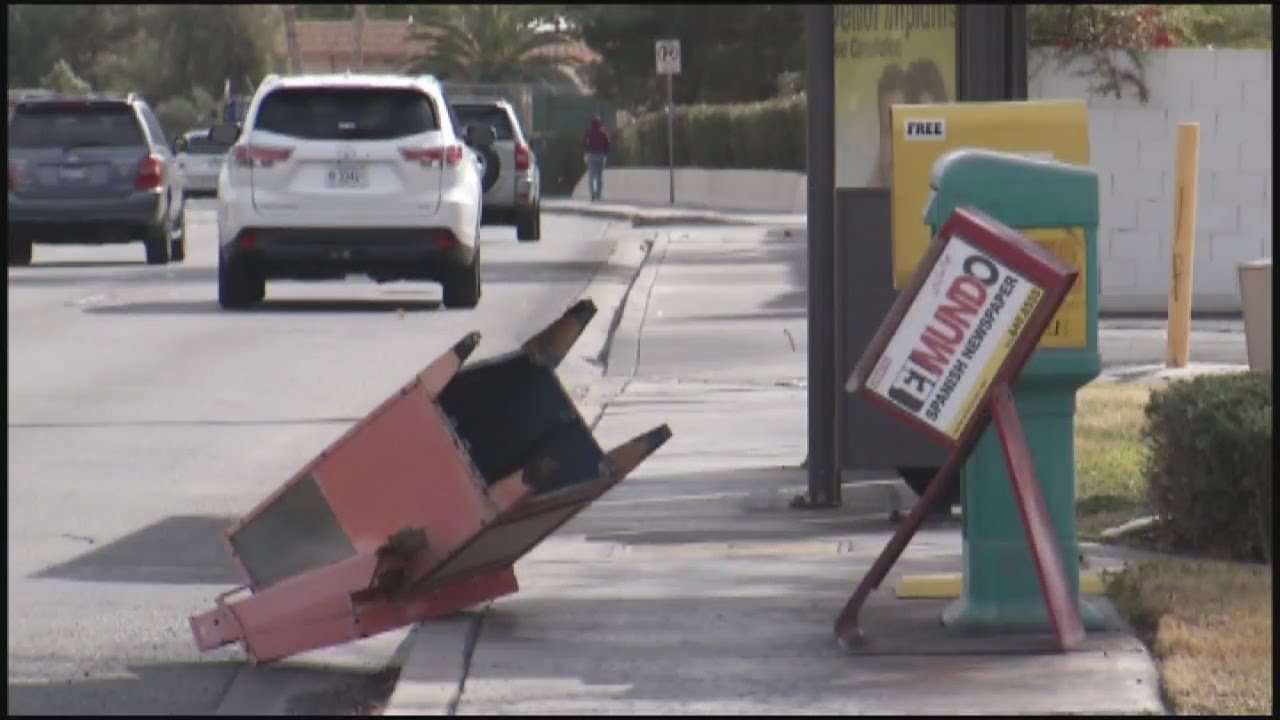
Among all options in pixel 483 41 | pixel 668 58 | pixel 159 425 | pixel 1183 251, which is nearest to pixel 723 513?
pixel 159 425

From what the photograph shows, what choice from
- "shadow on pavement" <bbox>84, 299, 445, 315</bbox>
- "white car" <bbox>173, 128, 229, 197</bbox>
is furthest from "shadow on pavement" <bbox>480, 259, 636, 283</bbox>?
"white car" <bbox>173, 128, 229, 197</bbox>

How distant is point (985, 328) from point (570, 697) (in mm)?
1513

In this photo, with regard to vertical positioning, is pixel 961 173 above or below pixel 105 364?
above

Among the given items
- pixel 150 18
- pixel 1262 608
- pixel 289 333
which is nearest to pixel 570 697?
pixel 1262 608

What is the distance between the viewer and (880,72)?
12703 millimetres

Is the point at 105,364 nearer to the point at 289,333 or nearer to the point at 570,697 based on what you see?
the point at 289,333

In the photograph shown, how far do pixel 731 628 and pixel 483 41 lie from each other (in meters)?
68.7

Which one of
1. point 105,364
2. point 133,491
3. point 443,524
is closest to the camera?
point 443,524

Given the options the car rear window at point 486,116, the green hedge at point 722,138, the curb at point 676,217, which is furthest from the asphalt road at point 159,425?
the green hedge at point 722,138

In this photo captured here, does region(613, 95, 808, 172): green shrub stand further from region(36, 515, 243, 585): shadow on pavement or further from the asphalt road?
region(36, 515, 243, 585): shadow on pavement

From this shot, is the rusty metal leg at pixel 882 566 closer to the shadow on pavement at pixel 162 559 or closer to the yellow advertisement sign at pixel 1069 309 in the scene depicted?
the yellow advertisement sign at pixel 1069 309

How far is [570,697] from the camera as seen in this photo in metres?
7.07

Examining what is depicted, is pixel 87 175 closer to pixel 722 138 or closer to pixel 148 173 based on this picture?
pixel 148 173

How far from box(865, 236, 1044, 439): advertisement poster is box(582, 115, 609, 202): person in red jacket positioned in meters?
44.7
